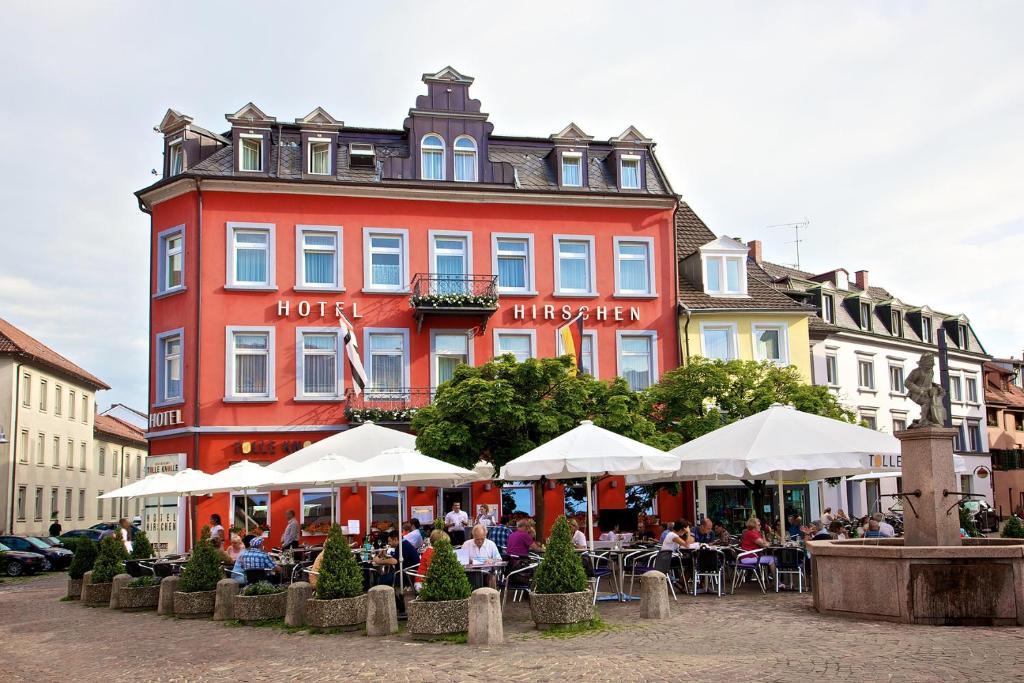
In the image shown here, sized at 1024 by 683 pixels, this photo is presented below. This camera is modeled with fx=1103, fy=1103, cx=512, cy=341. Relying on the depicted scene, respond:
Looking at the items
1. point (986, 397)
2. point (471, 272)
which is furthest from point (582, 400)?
point (986, 397)

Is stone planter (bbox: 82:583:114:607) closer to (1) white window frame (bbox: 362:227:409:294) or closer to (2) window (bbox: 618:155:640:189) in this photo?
(1) white window frame (bbox: 362:227:409:294)

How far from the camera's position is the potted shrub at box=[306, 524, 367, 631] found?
14.3 m

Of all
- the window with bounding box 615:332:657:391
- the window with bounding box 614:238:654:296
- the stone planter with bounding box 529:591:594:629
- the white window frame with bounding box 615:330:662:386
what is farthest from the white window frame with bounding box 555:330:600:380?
the stone planter with bounding box 529:591:594:629

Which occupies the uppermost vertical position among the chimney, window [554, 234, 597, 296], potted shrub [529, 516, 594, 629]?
the chimney

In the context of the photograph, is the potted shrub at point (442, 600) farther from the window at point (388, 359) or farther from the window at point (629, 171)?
the window at point (629, 171)

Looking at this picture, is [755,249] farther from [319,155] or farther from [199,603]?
[199,603]

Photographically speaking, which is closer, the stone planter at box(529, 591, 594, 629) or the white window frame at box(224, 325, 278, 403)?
the stone planter at box(529, 591, 594, 629)

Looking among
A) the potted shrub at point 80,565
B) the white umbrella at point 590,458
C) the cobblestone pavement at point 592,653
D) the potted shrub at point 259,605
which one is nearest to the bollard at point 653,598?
the cobblestone pavement at point 592,653

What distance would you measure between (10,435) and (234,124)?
22549mm

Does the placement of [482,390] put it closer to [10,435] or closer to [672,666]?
[672,666]

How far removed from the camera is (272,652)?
1279cm

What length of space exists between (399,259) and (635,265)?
24.3ft

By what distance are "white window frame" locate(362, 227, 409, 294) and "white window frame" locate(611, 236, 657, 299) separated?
21.1 ft

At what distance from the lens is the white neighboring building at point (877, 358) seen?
42875 millimetres
